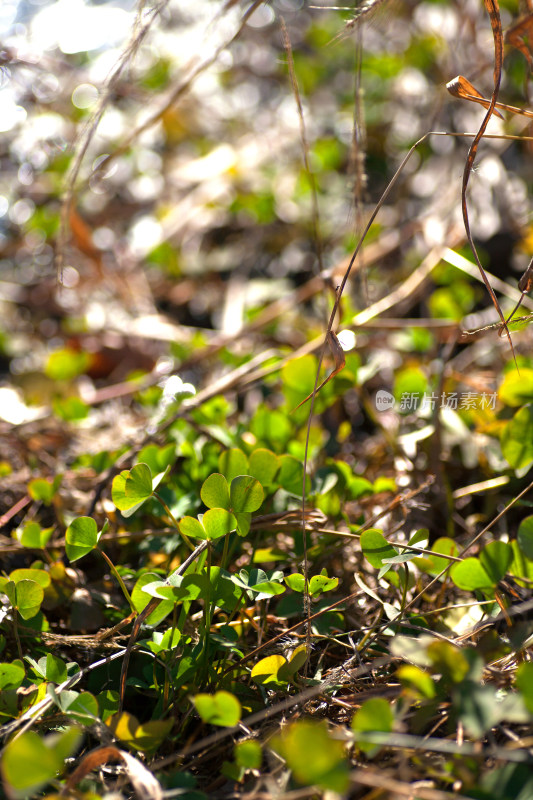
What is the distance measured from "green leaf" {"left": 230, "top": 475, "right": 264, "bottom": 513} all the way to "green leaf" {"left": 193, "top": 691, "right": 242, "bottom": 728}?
22cm

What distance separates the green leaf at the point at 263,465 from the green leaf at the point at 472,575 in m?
0.28

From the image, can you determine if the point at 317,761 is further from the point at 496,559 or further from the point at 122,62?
the point at 122,62

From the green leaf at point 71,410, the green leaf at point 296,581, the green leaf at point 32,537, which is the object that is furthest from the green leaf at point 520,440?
the green leaf at point 71,410

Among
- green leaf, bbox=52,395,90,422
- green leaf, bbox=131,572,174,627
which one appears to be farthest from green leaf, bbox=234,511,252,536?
green leaf, bbox=52,395,90,422

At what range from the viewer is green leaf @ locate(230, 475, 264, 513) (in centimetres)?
77

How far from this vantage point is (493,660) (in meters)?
0.75

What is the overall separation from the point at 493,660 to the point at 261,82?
302cm

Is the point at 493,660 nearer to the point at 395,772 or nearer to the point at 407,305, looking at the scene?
the point at 395,772

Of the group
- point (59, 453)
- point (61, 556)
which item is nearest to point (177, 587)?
point (61, 556)

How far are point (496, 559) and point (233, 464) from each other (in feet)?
1.22

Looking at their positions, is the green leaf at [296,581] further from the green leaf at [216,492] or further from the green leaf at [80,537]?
the green leaf at [80,537]

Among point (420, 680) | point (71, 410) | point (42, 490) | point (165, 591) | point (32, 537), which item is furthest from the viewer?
point (71, 410)

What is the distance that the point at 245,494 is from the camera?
77cm

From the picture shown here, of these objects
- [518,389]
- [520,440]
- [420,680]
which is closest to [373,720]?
[420,680]
